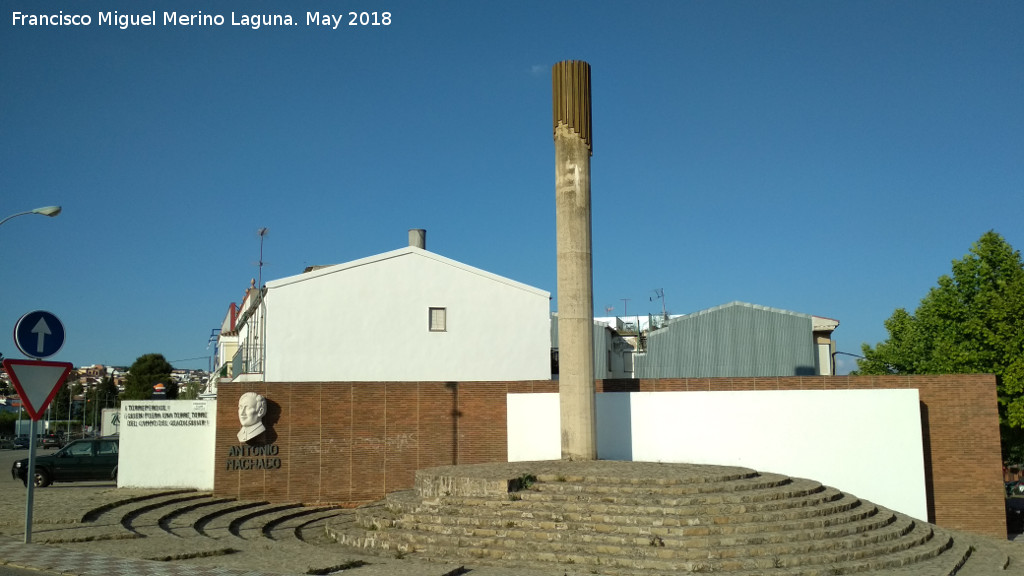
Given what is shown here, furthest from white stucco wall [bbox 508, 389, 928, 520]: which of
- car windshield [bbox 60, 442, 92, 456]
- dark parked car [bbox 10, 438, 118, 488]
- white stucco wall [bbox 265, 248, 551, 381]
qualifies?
car windshield [bbox 60, 442, 92, 456]

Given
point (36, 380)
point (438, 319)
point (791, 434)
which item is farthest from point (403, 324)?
point (36, 380)

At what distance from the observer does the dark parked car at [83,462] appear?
2538 cm

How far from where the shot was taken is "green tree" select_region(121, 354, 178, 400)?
74.1 metres

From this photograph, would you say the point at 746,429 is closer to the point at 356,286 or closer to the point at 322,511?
the point at 322,511

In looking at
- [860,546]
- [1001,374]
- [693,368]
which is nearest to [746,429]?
[860,546]

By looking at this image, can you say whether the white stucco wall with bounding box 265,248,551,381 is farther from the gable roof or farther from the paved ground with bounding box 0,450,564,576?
the paved ground with bounding box 0,450,564,576

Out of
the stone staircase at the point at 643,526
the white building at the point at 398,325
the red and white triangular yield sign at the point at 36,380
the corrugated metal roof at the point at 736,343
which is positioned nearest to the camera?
the red and white triangular yield sign at the point at 36,380

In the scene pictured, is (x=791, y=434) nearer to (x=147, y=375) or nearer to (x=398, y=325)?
(x=398, y=325)

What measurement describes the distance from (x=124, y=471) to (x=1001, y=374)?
27207 mm

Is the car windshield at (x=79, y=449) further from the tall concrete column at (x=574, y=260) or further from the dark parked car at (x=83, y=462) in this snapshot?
the tall concrete column at (x=574, y=260)

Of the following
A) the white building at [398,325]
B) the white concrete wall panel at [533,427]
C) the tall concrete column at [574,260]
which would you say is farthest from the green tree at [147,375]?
the tall concrete column at [574,260]

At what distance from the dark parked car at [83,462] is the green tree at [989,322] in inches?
1125

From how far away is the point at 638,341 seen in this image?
4241 cm

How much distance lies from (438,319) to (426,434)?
6.71 metres
